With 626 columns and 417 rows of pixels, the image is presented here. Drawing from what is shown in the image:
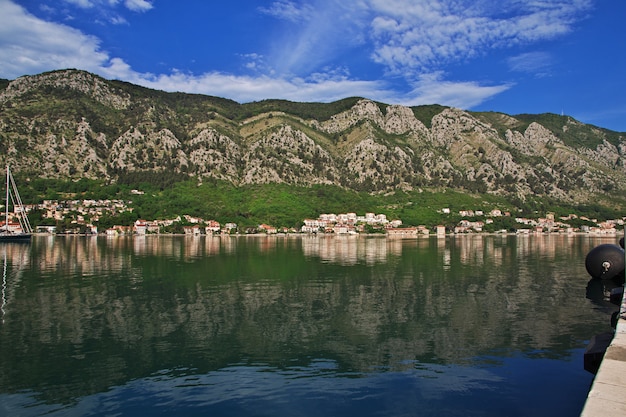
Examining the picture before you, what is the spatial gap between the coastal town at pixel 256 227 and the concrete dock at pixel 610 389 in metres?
135

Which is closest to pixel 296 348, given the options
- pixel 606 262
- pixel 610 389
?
pixel 610 389

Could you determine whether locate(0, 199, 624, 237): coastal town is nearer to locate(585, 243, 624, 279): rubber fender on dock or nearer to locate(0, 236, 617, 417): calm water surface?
locate(0, 236, 617, 417): calm water surface

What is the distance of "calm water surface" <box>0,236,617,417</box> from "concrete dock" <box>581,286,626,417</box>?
2.08m

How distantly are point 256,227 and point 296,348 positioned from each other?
5091 inches

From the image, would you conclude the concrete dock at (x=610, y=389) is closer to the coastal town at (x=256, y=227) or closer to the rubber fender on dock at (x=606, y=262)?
the rubber fender on dock at (x=606, y=262)

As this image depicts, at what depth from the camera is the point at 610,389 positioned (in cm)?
1005

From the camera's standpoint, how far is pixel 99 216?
5768 inches

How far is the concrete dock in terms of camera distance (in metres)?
8.89

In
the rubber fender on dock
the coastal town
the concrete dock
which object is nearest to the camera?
the concrete dock

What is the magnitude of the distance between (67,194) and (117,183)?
20.3 metres

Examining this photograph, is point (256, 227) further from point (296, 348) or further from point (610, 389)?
point (610, 389)

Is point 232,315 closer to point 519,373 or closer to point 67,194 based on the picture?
point 519,373

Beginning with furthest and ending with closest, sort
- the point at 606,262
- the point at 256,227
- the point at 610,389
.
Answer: the point at 256,227, the point at 606,262, the point at 610,389

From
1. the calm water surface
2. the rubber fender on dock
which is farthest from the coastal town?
the rubber fender on dock
